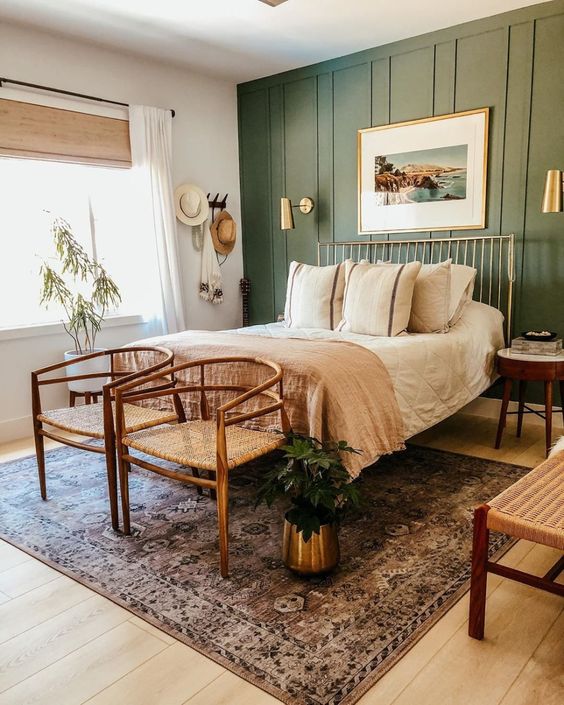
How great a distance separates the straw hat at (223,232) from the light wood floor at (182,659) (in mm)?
3429

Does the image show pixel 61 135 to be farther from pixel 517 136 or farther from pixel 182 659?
pixel 182 659

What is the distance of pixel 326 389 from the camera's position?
246 centimetres

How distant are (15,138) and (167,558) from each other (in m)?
2.85

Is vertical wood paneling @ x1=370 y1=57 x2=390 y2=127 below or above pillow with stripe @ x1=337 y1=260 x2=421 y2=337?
above

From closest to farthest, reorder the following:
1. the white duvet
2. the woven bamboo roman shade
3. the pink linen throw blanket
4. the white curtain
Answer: the pink linen throw blanket
the white duvet
the woven bamboo roman shade
the white curtain

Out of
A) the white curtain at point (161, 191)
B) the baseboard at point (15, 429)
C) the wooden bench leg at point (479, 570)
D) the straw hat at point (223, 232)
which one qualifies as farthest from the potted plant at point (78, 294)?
the wooden bench leg at point (479, 570)

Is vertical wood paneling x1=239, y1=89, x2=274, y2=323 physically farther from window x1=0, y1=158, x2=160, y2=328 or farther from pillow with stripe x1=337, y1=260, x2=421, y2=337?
pillow with stripe x1=337, y1=260, x2=421, y2=337

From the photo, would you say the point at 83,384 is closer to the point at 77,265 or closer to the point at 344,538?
the point at 77,265

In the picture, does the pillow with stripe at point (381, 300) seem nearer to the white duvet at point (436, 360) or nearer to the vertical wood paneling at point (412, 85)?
the white duvet at point (436, 360)

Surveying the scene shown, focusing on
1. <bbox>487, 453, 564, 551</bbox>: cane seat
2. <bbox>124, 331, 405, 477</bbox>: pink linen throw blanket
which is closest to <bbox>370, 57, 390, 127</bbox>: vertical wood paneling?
<bbox>124, 331, 405, 477</bbox>: pink linen throw blanket

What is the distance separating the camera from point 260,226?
518 cm

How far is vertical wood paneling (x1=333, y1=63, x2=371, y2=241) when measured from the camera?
4.35 metres

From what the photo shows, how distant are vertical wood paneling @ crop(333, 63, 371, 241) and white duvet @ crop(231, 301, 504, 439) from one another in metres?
1.21

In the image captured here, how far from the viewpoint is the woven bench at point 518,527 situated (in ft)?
5.27
